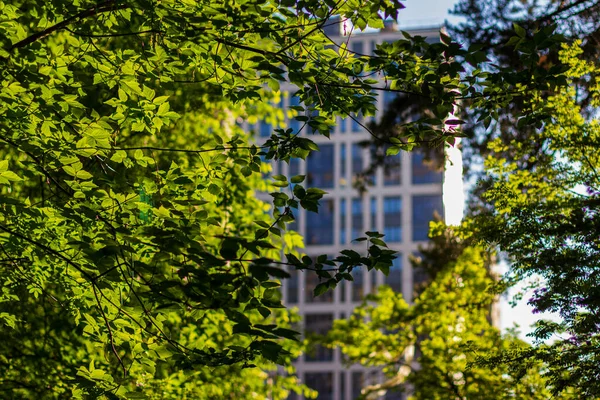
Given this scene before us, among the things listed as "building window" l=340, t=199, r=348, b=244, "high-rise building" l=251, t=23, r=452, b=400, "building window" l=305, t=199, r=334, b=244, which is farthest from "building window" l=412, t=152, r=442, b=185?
"building window" l=305, t=199, r=334, b=244

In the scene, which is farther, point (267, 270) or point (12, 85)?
point (12, 85)

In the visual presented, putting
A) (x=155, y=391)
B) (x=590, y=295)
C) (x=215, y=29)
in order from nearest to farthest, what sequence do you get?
1. (x=215, y=29)
2. (x=590, y=295)
3. (x=155, y=391)

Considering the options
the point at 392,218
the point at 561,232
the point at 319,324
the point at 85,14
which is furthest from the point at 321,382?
the point at 85,14

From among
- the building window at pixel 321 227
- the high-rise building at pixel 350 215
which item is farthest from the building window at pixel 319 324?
the building window at pixel 321 227

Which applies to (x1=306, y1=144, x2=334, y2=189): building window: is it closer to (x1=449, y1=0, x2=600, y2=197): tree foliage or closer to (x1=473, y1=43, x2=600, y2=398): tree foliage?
(x1=449, y1=0, x2=600, y2=197): tree foliage

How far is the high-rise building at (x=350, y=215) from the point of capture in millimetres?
70750

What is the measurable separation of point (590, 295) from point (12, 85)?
18.3 ft

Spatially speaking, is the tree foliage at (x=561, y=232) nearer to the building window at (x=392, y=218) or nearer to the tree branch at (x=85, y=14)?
the tree branch at (x=85, y=14)

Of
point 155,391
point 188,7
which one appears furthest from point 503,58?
point 188,7

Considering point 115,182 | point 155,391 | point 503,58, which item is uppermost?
point 503,58

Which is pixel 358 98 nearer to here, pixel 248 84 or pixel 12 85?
pixel 248 84

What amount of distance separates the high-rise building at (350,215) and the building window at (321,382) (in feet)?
0.27

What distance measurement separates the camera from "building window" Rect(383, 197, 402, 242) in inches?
2867

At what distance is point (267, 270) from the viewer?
176 inches
